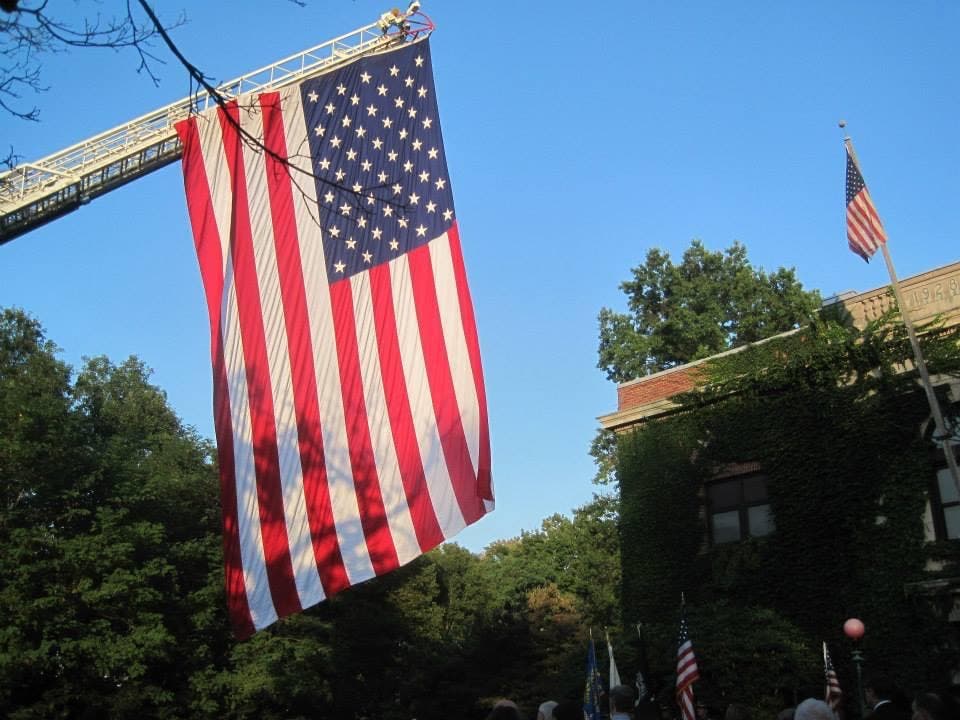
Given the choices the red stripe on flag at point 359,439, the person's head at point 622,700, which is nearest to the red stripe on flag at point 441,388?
the red stripe on flag at point 359,439

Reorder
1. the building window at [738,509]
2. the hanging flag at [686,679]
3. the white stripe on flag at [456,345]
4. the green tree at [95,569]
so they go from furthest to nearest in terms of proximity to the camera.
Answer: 1. the green tree at [95,569]
2. the building window at [738,509]
3. the hanging flag at [686,679]
4. the white stripe on flag at [456,345]

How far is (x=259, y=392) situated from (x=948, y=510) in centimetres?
1489

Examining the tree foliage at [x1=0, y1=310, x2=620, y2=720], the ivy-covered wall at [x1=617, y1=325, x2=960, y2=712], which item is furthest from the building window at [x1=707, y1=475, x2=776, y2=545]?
the tree foliage at [x1=0, y1=310, x2=620, y2=720]

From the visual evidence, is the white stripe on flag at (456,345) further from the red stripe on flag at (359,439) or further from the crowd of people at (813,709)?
the crowd of people at (813,709)

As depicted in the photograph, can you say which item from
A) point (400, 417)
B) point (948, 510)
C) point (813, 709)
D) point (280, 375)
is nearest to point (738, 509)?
point (948, 510)

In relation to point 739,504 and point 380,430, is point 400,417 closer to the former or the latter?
→ point 380,430

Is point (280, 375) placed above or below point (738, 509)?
above

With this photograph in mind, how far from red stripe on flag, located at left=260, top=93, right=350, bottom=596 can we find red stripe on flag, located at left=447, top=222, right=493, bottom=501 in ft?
6.06

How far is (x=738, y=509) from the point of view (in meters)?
24.3

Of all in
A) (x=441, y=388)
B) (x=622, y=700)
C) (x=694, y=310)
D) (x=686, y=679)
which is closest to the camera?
(x=622, y=700)

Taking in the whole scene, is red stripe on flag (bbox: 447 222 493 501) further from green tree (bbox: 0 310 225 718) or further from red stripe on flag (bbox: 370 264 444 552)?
green tree (bbox: 0 310 225 718)

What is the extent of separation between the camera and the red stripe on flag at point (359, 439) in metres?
12.2

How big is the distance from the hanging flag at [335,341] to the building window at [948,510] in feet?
40.9

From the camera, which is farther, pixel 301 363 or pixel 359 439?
pixel 301 363
